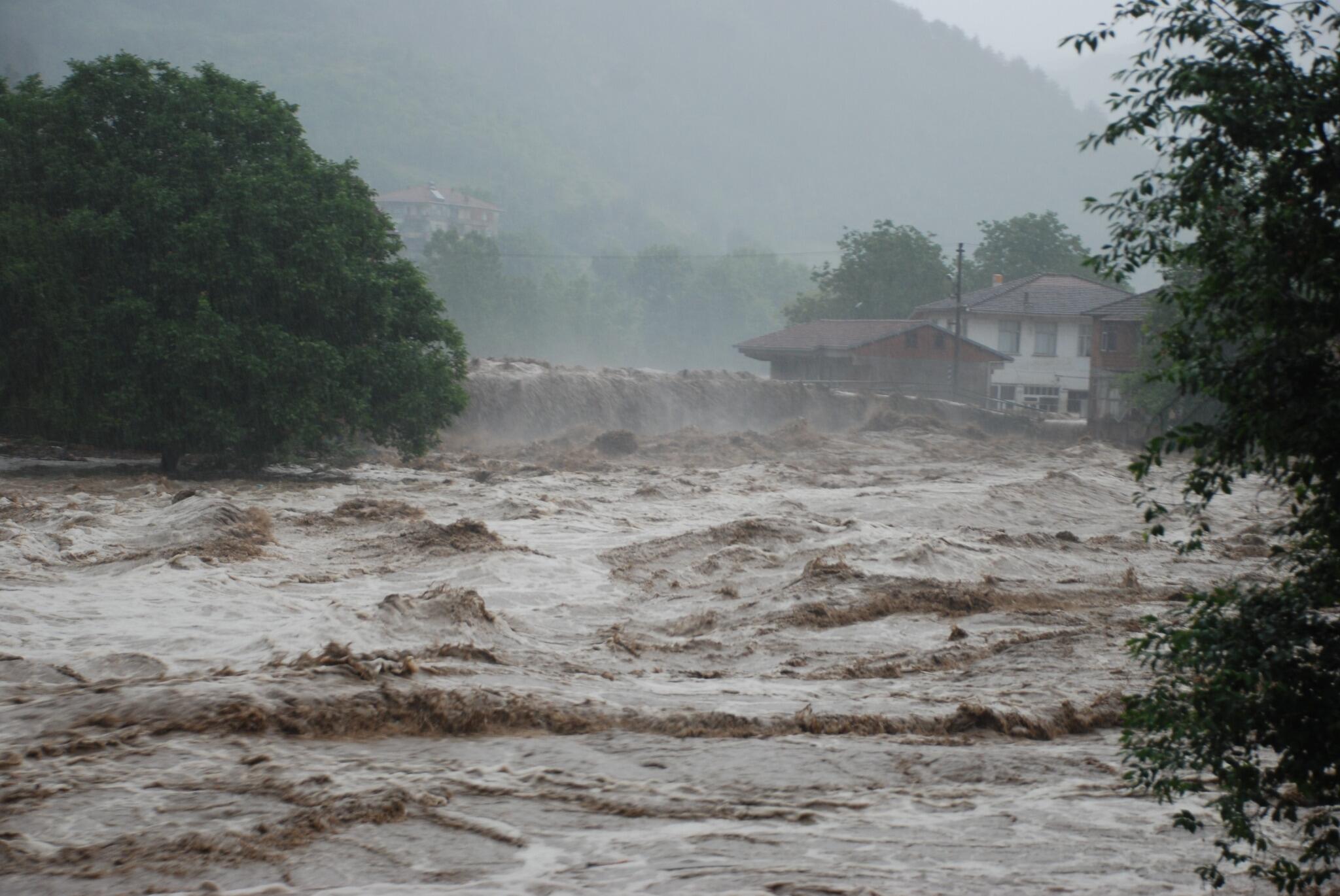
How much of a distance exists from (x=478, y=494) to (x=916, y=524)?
8655 mm

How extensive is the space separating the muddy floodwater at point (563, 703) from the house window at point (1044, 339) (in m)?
35.0

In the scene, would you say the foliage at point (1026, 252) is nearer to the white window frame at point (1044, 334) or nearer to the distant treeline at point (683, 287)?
the distant treeline at point (683, 287)

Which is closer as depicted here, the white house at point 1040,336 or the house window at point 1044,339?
the white house at point 1040,336

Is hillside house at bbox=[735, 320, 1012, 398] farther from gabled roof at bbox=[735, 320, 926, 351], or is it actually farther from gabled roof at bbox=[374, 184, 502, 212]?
gabled roof at bbox=[374, 184, 502, 212]

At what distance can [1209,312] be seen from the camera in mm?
4715

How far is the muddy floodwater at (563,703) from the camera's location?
6.36 m

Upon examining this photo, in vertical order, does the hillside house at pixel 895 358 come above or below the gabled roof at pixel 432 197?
below

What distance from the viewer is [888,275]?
62406 mm

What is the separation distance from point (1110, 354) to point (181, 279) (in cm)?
3362

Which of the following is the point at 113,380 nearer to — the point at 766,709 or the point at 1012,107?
the point at 766,709

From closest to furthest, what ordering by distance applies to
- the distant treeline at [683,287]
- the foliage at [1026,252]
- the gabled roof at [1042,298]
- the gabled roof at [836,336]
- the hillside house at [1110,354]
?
1. the hillside house at [1110,354]
2. the gabled roof at [836,336]
3. the gabled roof at [1042,298]
4. the distant treeline at [683,287]
5. the foliage at [1026,252]

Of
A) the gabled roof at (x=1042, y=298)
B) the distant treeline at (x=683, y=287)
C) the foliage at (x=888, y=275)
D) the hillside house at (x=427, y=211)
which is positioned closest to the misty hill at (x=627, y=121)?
the hillside house at (x=427, y=211)

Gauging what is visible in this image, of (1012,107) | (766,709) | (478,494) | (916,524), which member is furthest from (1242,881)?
(1012,107)

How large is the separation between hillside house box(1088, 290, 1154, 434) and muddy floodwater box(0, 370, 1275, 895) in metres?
24.4
